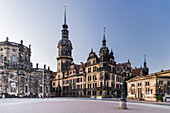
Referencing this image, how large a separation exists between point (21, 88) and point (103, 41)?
3457cm

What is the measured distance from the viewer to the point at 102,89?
60.2 m

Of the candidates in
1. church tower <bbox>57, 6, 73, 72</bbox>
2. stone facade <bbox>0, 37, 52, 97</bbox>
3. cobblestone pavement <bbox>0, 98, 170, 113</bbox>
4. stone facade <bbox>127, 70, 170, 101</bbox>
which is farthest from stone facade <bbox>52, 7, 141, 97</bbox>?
cobblestone pavement <bbox>0, 98, 170, 113</bbox>

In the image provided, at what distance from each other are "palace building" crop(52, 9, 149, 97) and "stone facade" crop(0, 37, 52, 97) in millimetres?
13735

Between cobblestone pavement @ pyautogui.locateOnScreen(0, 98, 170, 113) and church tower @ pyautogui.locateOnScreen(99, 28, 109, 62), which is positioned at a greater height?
church tower @ pyautogui.locateOnScreen(99, 28, 109, 62)

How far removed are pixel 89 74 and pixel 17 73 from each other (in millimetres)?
26670

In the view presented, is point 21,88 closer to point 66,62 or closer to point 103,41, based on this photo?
point 66,62

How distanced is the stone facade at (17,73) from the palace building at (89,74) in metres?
13.7

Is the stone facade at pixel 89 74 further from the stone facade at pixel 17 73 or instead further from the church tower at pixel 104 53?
the stone facade at pixel 17 73

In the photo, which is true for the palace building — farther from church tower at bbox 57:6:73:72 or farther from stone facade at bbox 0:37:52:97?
stone facade at bbox 0:37:52:97

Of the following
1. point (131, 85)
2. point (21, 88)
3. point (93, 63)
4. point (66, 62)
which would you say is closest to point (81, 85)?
point (93, 63)

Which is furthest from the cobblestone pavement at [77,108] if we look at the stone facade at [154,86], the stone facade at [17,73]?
the stone facade at [17,73]

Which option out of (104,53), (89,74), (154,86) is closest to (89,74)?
(89,74)

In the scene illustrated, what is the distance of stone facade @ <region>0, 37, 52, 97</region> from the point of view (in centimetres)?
5978

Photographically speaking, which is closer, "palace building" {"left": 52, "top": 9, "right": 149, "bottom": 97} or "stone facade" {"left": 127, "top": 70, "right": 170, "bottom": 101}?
"stone facade" {"left": 127, "top": 70, "right": 170, "bottom": 101}
